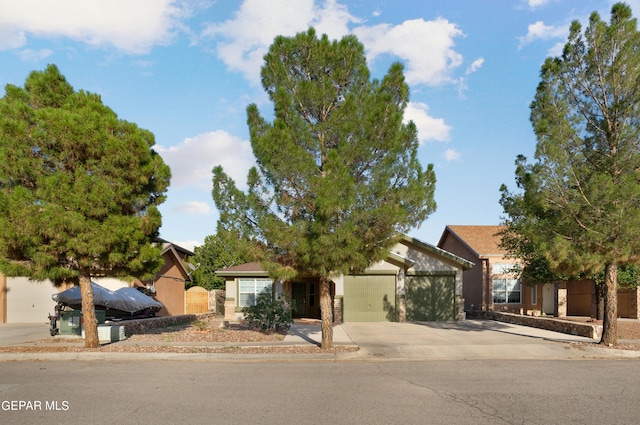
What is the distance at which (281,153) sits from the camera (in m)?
13.1

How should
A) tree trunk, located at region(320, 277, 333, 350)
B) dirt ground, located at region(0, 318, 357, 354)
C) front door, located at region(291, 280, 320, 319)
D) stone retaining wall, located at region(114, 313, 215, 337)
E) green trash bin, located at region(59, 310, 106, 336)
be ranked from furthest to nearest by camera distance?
1. front door, located at region(291, 280, 320, 319)
2. stone retaining wall, located at region(114, 313, 215, 337)
3. green trash bin, located at region(59, 310, 106, 336)
4. tree trunk, located at region(320, 277, 333, 350)
5. dirt ground, located at region(0, 318, 357, 354)

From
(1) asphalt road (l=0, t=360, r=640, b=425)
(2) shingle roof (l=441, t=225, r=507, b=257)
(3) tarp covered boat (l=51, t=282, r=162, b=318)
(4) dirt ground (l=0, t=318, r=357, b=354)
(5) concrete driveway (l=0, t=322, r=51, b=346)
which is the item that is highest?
(2) shingle roof (l=441, t=225, r=507, b=257)

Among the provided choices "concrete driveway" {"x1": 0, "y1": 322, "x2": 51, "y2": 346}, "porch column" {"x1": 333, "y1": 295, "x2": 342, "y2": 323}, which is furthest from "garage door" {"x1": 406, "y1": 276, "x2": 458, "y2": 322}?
"concrete driveway" {"x1": 0, "y1": 322, "x2": 51, "y2": 346}

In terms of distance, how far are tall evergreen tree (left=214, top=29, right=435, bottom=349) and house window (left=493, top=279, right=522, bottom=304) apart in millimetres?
17373

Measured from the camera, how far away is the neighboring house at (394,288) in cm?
2395

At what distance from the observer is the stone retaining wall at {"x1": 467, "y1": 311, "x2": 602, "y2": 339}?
17141 mm

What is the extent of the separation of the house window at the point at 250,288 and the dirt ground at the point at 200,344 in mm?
5425

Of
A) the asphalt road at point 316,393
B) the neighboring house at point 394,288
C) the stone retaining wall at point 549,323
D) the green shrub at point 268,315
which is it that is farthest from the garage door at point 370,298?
the asphalt road at point 316,393

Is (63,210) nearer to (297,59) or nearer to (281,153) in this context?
(281,153)

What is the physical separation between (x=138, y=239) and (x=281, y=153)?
4.66 metres

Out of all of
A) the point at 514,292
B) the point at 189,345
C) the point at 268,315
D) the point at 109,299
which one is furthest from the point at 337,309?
the point at 514,292

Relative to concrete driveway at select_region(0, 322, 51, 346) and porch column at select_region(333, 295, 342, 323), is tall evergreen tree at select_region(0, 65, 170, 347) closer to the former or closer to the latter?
concrete driveway at select_region(0, 322, 51, 346)

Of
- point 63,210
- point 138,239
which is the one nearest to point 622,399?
point 138,239

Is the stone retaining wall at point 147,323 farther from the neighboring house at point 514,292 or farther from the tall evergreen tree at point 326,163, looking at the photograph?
the neighboring house at point 514,292
